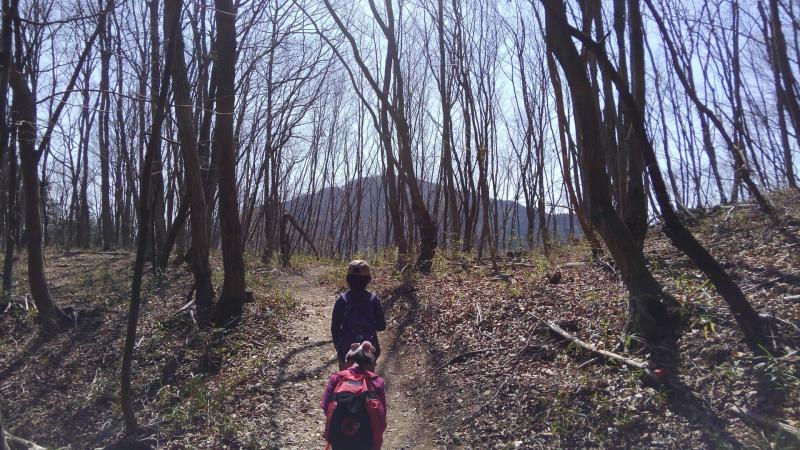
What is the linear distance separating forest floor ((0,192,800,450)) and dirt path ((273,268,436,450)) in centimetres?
3

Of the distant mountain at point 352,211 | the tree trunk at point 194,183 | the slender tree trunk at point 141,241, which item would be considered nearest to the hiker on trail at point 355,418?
the slender tree trunk at point 141,241

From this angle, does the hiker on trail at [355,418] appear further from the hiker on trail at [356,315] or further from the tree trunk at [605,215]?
the tree trunk at [605,215]

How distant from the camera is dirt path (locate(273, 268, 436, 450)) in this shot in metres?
5.66

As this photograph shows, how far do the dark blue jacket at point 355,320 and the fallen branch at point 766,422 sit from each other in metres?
2.82

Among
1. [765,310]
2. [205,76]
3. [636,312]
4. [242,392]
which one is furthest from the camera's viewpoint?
[205,76]

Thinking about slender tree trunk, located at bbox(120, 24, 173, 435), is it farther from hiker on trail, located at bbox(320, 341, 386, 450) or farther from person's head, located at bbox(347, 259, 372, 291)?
hiker on trail, located at bbox(320, 341, 386, 450)

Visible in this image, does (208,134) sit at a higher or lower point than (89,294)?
higher

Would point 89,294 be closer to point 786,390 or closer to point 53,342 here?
point 53,342

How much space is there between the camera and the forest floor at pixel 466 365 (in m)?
4.45

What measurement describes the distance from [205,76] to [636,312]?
36.1 feet

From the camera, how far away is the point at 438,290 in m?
9.64

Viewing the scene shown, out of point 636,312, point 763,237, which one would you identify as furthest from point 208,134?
point 763,237

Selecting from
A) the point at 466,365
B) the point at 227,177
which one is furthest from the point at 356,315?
the point at 227,177

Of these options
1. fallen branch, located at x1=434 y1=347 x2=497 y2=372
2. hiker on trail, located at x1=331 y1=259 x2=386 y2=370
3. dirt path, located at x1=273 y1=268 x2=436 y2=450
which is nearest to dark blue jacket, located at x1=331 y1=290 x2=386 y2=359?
hiker on trail, located at x1=331 y1=259 x2=386 y2=370
